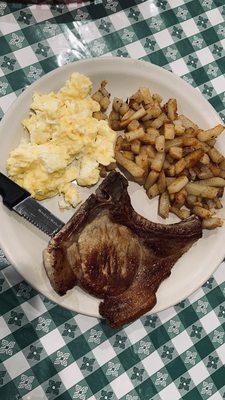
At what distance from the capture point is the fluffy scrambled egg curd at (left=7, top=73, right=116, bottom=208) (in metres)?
2.47

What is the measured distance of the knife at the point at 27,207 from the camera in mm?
2439

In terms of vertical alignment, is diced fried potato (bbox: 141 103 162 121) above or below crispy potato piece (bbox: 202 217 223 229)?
above

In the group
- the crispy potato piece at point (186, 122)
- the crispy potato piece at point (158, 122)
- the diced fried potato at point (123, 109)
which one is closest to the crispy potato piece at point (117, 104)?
the diced fried potato at point (123, 109)

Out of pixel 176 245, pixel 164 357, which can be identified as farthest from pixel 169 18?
pixel 164 357

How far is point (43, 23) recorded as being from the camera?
8.87 feet

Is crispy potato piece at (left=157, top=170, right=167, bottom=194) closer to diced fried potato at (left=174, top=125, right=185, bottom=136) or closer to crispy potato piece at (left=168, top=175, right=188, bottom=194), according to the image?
crispy potato piece at (left=168, top=175, right=188, bottom=194)

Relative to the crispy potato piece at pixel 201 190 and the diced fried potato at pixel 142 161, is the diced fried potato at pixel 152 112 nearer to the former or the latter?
the diced fried potato at pixel 142 161

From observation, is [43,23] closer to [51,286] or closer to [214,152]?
[214,152]

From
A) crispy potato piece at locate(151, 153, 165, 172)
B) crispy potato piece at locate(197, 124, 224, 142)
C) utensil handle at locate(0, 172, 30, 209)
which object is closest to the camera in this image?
utensil handle at locate(0, 172, 30, 209)

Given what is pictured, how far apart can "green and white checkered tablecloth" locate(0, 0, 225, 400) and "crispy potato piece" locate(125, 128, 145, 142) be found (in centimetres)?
40

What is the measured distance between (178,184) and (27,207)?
554 millimetres

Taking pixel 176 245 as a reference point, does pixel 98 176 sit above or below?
above

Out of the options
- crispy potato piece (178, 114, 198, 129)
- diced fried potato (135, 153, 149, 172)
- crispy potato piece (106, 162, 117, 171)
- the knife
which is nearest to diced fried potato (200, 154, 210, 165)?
crispy potato piece (178, 114, 198, 129)

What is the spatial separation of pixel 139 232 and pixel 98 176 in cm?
25
